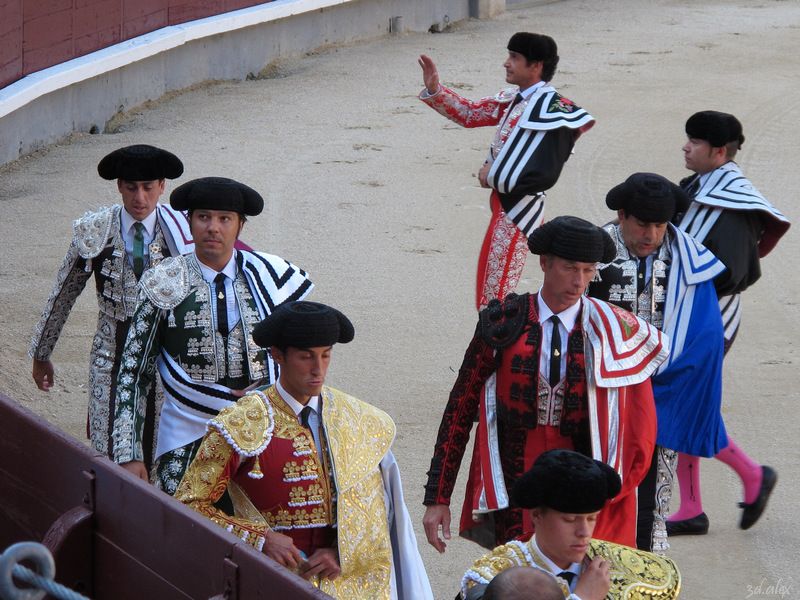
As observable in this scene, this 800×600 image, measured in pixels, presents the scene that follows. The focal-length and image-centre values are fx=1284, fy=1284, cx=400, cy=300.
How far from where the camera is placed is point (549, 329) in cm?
343

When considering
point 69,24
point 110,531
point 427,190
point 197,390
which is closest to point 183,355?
point 197,390

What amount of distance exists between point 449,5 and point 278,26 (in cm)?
292

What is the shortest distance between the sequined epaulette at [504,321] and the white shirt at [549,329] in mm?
49

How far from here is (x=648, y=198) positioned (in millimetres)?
3910

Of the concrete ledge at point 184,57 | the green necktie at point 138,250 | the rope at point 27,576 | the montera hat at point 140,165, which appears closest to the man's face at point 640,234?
the montera hat at point 140,165

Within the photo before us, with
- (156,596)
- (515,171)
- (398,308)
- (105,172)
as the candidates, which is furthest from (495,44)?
(156,596)

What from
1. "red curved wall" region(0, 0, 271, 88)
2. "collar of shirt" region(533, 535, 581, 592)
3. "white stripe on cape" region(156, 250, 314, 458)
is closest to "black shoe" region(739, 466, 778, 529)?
"white stripe on cape" region(156, 250, 314, 458)

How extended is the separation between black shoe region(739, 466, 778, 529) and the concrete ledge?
6.16m

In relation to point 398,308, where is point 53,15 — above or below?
above

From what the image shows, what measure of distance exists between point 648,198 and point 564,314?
0.67 meters

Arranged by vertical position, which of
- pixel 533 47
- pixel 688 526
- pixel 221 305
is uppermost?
pixel 533 47

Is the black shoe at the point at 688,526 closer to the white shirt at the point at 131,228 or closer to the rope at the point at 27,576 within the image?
the white shirt at the point at 131,228

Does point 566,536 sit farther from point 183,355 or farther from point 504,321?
point 183,355

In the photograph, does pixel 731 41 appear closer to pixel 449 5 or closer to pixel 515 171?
pixel 449 5
